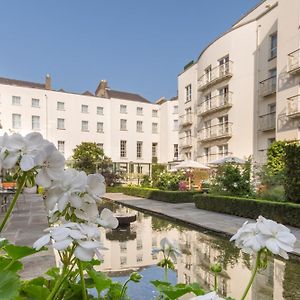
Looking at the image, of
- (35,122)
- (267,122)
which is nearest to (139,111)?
(35,122)

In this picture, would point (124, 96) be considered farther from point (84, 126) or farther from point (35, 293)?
point (35, 293)

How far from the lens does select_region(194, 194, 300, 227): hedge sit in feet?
29.3

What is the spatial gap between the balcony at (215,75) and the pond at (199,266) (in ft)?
57.1

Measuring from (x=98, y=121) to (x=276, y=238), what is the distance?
39091 mm

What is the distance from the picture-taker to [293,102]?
57.5 ft

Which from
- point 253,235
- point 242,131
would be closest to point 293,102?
point 242,131

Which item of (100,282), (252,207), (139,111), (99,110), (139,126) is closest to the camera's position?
(100,282)

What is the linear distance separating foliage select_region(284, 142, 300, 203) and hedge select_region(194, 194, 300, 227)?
63cm

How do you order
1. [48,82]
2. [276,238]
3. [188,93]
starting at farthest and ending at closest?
[48,82], [188,93], [276,238]

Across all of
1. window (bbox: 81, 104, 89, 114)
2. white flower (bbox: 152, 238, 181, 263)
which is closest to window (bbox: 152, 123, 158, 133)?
window (bbox: 81, 104, 89, 114)

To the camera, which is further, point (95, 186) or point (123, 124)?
point (123, 124)

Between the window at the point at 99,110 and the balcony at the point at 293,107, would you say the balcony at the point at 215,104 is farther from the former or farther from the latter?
the window at the point at 99,110

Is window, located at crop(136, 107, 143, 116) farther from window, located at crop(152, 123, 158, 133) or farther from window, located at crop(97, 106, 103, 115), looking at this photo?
window, located at crop(97, 106, 103, 115)

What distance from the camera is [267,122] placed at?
2058cm
